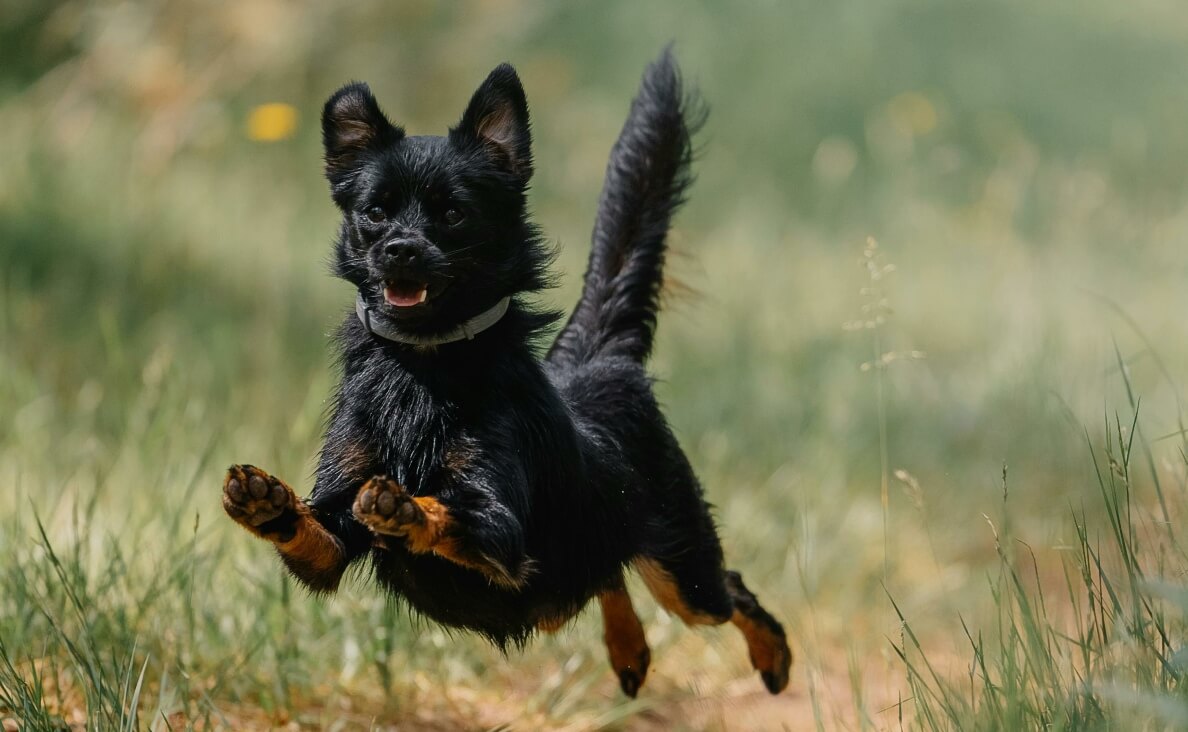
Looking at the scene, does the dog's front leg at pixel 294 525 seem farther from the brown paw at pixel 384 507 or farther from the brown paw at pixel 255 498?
the brown paw at pixel 384 507

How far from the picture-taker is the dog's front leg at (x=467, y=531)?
305 cm

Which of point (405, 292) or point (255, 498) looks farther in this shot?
point (405, 292)

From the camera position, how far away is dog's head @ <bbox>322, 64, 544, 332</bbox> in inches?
132

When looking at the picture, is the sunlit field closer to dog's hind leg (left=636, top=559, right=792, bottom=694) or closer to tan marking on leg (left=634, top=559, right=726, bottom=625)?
dog's hind leg (left=636, top=559, right=792, bottom=694)

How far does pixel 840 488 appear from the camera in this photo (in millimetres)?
6660

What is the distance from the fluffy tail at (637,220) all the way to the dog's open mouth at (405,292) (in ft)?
4.39

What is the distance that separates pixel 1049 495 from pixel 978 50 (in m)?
8.61

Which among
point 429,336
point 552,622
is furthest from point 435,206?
point 552,622

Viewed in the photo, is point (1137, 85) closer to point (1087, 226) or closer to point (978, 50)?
point (978, 50)

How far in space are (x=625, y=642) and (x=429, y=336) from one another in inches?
66.5

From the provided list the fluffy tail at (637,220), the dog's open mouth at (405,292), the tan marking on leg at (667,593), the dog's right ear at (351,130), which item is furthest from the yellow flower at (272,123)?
the dog's open mouth at (405,292)

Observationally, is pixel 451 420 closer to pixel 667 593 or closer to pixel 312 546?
pixel 312 546

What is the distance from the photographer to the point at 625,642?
4.64 m

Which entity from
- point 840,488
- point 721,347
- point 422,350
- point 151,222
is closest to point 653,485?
point 422,350
